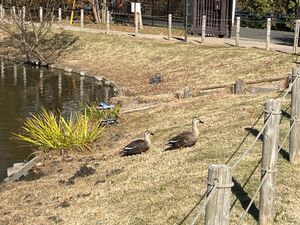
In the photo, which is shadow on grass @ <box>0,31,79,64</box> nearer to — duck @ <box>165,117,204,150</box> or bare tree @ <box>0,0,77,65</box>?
bare tree @ <box>0,0,77,65</box>

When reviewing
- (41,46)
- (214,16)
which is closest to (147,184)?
(214,16)

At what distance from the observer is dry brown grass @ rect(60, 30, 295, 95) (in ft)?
59.7

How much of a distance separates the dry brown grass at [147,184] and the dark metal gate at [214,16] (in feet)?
52.5

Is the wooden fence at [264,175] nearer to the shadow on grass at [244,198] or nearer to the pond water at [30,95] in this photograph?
the shadow on grass at [244,198]

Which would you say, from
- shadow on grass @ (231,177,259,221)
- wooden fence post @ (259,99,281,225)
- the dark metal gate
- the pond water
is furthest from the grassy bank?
the dark metal gate

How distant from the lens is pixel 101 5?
3850 cm

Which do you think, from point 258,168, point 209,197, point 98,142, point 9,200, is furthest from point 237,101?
point 209,197

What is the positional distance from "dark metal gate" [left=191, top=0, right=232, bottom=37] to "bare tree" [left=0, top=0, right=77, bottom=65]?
763cm

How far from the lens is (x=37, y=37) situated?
2792 centimetres

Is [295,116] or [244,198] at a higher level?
[295,116]

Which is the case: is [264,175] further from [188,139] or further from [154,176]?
[188,139]

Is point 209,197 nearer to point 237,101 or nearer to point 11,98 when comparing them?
point 237,101

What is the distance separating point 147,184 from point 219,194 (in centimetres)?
448

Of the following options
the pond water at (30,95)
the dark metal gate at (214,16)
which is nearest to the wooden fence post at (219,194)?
the pond water at (30,95)
